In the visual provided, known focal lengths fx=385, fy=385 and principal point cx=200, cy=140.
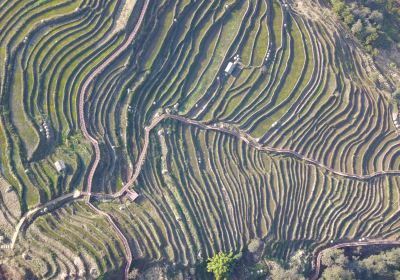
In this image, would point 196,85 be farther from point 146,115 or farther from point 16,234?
point 16,234

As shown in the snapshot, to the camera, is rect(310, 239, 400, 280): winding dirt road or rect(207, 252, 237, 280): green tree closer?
rect(207, 252, 237, 280): green tree

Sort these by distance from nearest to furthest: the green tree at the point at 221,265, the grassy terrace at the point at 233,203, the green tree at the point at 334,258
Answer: the green tree at the point at 221,265, the grassy terrace at the point at 233,203, the green tree at the point at 334,258

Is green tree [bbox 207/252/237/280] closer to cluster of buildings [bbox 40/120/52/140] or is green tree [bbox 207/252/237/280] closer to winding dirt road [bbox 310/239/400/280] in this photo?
winding dirt road [bbox 310/239/400/280]

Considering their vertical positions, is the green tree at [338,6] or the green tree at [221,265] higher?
the green tree at [338,6]

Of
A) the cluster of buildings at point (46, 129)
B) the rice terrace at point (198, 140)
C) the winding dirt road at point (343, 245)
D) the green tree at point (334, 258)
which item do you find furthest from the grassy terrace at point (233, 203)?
the cluster of buildings at point (46, 129)

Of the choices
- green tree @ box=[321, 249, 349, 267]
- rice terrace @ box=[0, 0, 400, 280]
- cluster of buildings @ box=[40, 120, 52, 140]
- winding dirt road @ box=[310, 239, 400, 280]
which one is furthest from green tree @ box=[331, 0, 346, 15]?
cluster of buildings @ box=[40, 120, 52, 140]

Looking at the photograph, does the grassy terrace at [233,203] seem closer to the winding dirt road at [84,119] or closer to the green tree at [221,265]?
the winding dirt road at [84,119]
